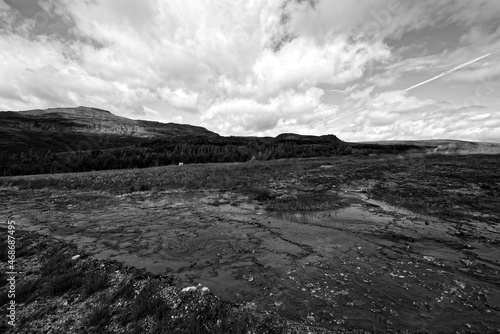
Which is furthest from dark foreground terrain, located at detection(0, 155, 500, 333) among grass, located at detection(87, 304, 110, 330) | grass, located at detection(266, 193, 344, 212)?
grass, located at detection(266, 193, 344, 212)

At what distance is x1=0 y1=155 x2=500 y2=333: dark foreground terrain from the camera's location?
460 centimetres

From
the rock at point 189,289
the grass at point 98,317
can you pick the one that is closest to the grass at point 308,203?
the rock at point 189,289

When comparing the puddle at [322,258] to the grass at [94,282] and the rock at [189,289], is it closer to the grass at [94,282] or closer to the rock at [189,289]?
the rock at [189,289]

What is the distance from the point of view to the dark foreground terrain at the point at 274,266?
15.1ft

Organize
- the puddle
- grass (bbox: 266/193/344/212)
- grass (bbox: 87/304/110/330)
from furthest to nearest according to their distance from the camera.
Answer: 1. grass (bbox: 266/193/344/212)
2. the puddle
3. grass (bbox: 87/304/110/330)

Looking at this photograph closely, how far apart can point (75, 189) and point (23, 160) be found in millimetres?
46648

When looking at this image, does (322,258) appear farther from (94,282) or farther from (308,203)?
(308,203)

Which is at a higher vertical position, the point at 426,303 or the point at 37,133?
the point at 37,133

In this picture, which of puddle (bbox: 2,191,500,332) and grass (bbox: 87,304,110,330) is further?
puddle (bbox: 2,191,500,332)

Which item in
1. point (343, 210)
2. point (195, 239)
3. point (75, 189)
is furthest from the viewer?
point (75, 189)

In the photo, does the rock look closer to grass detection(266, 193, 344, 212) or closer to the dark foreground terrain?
the dark foreground terrain

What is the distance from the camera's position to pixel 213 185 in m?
22.8

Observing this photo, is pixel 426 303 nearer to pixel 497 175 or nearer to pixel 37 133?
pixel 497 175

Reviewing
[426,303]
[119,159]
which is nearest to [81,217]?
[426,303]
